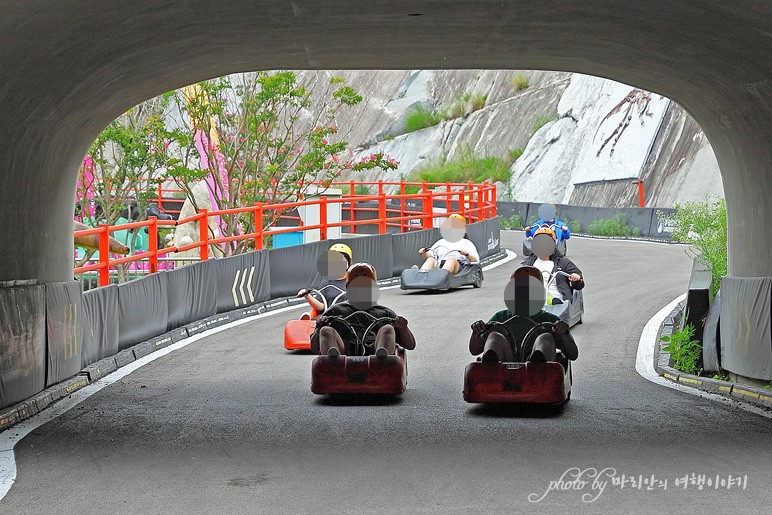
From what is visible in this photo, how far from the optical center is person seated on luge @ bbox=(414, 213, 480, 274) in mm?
19344

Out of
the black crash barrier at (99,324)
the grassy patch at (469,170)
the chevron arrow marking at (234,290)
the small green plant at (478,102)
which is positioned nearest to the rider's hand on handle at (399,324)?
the black crash barrier at (99,324)

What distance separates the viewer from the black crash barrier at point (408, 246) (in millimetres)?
22172

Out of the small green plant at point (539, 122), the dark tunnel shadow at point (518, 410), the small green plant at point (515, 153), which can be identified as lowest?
the dark tunnel shadow at point (518, 410)

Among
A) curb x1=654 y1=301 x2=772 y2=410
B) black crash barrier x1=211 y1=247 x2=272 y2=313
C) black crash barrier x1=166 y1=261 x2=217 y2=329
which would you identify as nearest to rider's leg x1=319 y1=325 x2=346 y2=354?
curb x1=654 y1=301 x2=772 y2=410

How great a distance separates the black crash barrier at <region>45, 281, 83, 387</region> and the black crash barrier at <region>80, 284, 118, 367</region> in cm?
28

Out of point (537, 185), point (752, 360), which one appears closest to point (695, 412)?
point (752, 360)

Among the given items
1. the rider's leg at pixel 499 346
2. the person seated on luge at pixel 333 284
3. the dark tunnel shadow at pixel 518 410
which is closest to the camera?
the dark tunnel shadow at pixel 518 410

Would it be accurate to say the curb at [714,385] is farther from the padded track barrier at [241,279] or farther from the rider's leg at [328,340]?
the padded track barrier at [241,279]

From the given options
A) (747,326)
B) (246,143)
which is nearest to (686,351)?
(747,326)

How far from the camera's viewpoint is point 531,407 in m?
9.87

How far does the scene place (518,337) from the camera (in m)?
9.93

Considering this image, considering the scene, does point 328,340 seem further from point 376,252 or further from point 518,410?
point 376,252

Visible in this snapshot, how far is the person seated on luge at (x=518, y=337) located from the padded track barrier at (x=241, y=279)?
717cm

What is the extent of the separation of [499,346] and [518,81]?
4533cm
